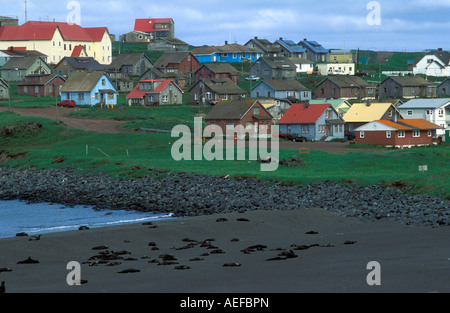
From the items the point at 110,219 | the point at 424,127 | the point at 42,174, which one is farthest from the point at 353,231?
the point at 424,127

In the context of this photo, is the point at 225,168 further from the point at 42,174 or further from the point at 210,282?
the point at 210,282

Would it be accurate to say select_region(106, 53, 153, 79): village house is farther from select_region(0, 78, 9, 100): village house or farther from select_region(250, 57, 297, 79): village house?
select_region(0, 78, 9, 100): village house

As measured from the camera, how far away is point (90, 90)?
105m

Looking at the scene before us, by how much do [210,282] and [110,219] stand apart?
23.2m

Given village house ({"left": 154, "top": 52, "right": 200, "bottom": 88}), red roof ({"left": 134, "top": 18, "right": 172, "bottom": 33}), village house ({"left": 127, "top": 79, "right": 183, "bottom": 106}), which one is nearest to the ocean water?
village house ({"left": 127, "top": 79, "right": 183, "bottom": 106})

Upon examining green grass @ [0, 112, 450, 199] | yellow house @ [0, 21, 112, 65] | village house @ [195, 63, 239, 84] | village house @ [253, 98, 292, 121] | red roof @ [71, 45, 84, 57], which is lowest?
green grass @ [0, 112, 450, 199]

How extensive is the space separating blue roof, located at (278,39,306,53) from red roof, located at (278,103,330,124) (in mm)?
86456

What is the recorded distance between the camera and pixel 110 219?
41312 millimetres

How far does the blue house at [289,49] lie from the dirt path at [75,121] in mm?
86585

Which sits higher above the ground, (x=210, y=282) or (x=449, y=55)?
(x=449, y=55)

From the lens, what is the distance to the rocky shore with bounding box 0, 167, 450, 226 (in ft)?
123

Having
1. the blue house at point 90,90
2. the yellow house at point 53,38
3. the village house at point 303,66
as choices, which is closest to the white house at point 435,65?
the village house at point 303,66

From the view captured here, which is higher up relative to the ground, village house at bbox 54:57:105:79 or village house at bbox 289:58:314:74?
village house at bbox 289:58:314:74

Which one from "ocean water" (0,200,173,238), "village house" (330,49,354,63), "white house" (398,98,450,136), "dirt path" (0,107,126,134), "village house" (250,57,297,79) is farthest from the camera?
"village house" (330,49,354,63)
